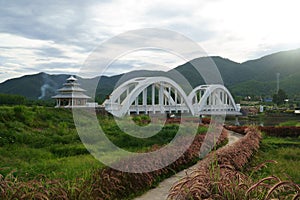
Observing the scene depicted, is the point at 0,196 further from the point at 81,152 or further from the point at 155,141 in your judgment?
the point at 155,141

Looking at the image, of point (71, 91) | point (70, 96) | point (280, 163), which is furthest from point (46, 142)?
point (71, 91)

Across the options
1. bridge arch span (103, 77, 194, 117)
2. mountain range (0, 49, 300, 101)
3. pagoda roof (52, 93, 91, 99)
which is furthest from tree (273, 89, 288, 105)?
pagoda roof (52, 93, 91, 99)

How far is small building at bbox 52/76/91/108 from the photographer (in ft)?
67.3

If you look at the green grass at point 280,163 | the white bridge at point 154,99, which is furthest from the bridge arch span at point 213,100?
the green grass at point 280,163

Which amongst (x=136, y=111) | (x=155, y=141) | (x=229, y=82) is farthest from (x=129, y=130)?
(x=229, y=82)

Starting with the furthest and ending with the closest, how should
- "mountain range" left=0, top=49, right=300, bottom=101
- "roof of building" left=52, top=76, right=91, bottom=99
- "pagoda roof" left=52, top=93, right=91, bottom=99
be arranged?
"mountain range" left=0, top=49, right=300, bottom=101 < "roof of building" left=52, top=76, right=91, bottom=99 < "pagoda roof" left=52, top=93, right=91, bottom=99

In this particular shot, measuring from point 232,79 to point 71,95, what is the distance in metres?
97.1

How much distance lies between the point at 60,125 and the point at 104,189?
8.60 metres

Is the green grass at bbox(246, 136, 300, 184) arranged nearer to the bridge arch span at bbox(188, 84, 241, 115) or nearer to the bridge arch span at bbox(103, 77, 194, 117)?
the bridge arch span at bbox(103, 77, 194, 117)

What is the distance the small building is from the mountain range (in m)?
0.45

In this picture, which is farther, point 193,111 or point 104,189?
point 193,111

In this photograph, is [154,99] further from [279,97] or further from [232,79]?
[232,79]

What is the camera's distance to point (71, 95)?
67.2ft

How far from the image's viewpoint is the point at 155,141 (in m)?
10.7
